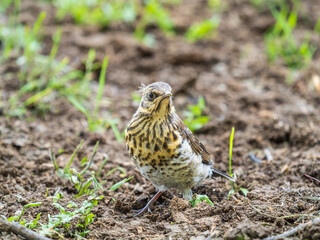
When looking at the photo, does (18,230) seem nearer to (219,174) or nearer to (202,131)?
(219,174)

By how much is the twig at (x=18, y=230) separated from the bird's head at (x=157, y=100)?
5.38 feet

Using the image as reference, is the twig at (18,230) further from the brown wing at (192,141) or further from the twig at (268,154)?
the twig at (268,154)

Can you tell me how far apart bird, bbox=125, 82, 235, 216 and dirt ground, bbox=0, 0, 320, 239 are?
0.87 feet

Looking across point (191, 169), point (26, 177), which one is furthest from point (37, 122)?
point (191, 169)

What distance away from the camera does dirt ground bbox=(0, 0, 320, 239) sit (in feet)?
13.3

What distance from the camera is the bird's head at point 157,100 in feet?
14.6

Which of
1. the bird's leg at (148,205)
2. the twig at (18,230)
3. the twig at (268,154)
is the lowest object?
the bird's leg at (148,205)

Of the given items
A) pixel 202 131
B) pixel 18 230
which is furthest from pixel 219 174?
pixel 18 230

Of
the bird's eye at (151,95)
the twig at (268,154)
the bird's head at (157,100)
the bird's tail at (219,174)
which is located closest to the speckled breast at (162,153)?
the bird's head at (157,100)

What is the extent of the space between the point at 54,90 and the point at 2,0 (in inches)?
137

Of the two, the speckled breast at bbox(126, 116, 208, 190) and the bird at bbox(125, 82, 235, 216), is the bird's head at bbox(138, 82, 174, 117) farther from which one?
the speckled breast at bbox(126, 116, 208, 190)

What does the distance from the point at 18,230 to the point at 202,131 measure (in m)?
3.42

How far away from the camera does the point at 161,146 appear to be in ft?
14.6

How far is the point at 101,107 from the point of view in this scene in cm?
697
